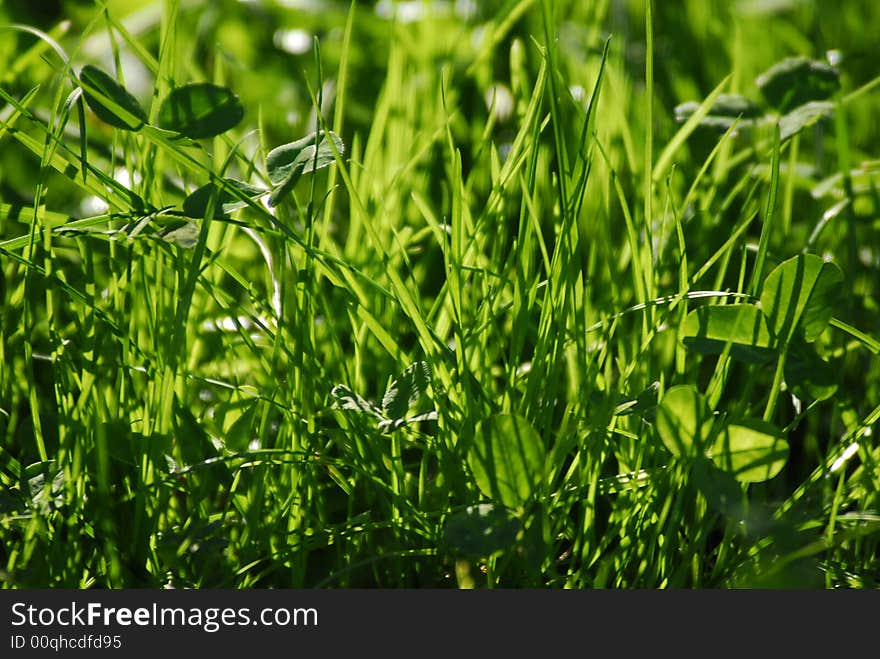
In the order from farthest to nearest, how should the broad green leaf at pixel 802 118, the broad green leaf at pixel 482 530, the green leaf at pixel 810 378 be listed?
the broad green leaf at pixel 802 118
the green leaf at pixel 810 378
the broad green leaf at pixel 482 530

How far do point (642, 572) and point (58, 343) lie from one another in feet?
1.53

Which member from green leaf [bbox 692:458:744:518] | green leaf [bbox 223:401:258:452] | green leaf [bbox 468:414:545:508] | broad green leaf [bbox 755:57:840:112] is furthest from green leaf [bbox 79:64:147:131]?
broad green leaf [bbox 755:57:840:112]

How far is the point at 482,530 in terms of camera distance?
519 millimetres

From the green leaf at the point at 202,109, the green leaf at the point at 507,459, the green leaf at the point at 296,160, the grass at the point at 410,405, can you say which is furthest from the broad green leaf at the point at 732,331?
the green leaf at the point at 202,109

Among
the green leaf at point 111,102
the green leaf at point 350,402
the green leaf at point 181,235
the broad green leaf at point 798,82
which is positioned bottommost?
the green leaf at point 350,402

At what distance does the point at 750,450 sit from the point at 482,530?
7.6 inches

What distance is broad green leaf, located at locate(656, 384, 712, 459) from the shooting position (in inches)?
20.9

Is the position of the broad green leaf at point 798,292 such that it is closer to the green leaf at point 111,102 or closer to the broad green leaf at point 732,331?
the broad green leaf at point 732,331

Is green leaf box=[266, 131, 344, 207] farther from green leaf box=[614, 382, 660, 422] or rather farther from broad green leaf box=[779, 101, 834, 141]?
broad green leaf box=[779, 101, 834, 141]

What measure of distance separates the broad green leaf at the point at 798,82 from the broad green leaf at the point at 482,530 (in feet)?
1.77

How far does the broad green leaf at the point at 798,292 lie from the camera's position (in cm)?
57

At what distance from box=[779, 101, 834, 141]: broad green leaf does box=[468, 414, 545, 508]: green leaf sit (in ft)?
1.32

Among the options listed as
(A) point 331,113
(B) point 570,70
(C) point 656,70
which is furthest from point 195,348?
(C) point 656,70

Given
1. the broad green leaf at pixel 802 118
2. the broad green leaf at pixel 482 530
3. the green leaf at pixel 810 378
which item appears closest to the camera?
the broad green leaf at pixel 482 530
